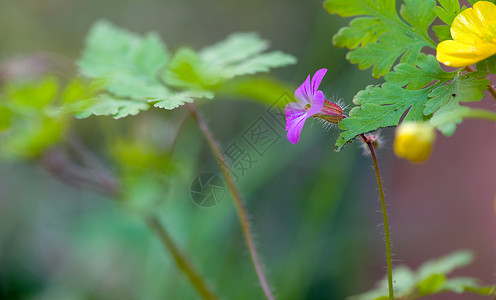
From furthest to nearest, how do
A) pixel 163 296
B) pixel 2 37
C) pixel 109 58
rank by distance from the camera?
pixel 2 37 < pixel 163 296 < pixel 109 58

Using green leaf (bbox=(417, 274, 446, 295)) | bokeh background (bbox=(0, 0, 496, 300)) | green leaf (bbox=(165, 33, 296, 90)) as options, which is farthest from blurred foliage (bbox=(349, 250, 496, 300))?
bokeh background (bbox=(0, 0, 496, 300))

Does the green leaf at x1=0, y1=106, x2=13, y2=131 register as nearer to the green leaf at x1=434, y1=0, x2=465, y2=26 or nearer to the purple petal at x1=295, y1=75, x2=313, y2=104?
the purple petal at x1=295, y1=75, x2=313, y2=104

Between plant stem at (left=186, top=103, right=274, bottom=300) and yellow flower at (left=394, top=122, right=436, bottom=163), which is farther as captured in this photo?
plant stem at (left=186, top=103, right=274, bottom=300)

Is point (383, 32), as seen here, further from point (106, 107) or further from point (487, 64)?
point (106, 107)

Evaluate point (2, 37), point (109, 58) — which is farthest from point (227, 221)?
point (2, 37)

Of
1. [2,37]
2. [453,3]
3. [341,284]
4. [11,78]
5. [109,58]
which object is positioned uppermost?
[2,37]

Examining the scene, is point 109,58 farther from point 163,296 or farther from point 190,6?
point 190,6

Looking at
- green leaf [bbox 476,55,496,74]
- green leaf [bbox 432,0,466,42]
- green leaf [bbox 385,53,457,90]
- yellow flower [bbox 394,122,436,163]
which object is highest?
green leaf [bbox 432,0,466,42]
